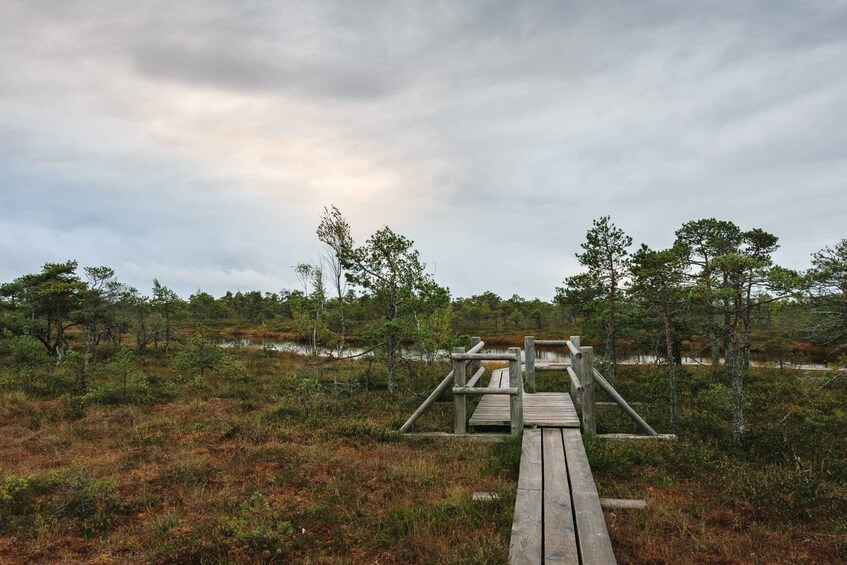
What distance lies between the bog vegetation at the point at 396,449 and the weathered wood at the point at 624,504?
0.53ft

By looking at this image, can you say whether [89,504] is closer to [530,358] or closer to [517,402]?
[517,402]

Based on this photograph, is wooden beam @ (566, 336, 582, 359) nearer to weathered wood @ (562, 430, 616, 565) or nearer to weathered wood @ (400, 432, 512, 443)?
weathered wood @ (400, 432, 512, 443)

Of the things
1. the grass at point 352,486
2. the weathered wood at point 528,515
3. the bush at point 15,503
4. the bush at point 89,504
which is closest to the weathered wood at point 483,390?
the grass at point 352,486

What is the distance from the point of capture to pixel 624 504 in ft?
19.4

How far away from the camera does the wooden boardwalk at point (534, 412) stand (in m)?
9.32

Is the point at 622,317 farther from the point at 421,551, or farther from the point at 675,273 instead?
the point at 421,551

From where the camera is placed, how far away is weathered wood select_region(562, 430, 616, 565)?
4422 mm

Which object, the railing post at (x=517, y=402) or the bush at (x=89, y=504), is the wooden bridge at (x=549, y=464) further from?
the bush at (x=89, y=504)

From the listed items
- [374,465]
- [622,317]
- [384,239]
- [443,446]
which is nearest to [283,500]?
[374,465]

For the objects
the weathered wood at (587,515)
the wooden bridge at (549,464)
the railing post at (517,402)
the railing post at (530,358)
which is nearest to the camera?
the weathered wood at (587,515)

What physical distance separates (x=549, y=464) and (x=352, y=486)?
9.97 feet

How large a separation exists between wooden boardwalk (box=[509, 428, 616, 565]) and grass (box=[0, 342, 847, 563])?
25cm

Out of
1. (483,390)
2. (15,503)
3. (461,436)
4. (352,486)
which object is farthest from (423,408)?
(15,503)

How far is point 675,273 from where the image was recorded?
11.9 meters
